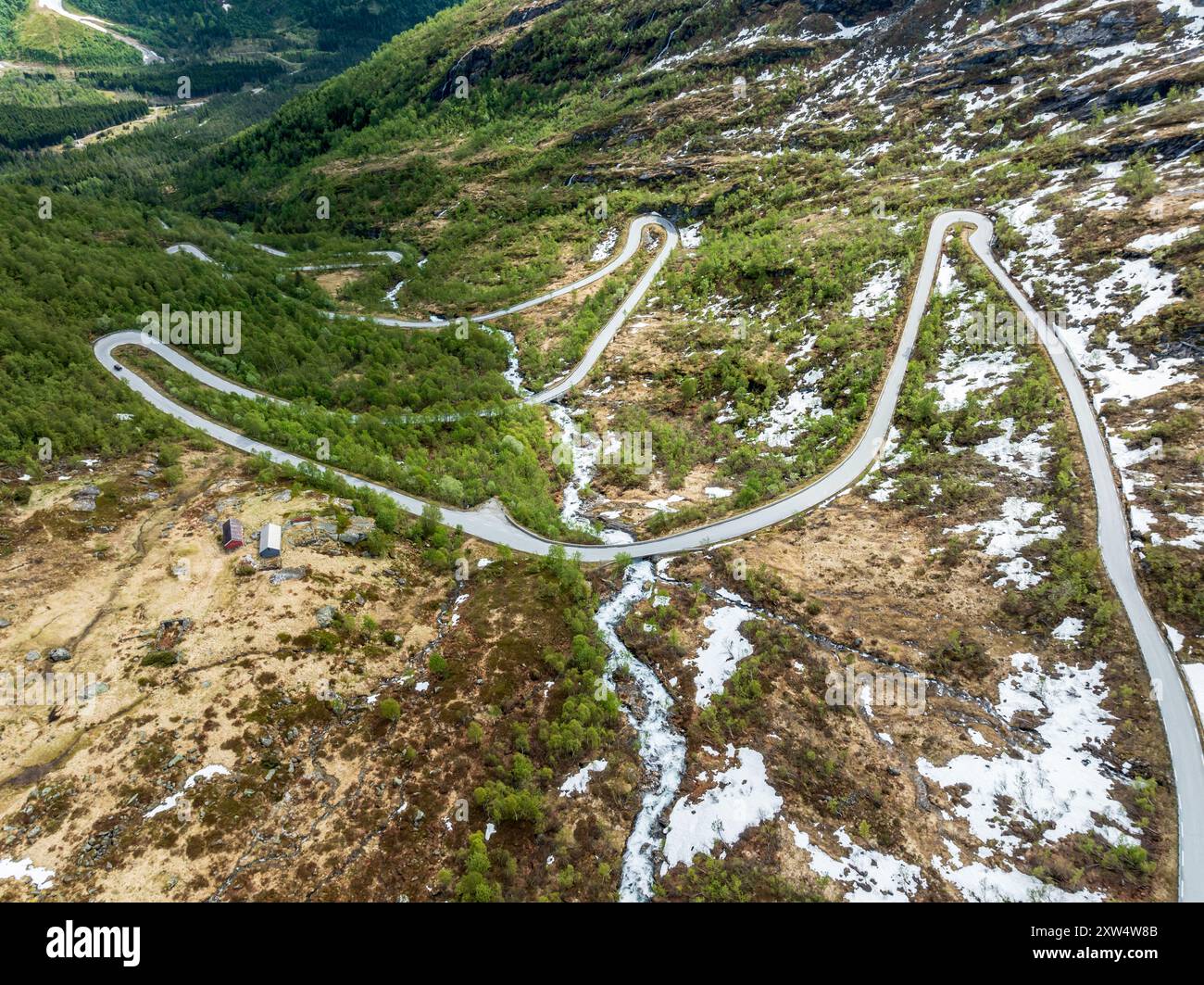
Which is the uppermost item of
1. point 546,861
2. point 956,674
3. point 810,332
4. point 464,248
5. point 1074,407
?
point 464,248

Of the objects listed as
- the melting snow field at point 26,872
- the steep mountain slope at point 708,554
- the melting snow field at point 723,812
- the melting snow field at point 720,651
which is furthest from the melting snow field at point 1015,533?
the melting snow field at point 26,872

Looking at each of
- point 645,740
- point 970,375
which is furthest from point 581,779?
point 970,375

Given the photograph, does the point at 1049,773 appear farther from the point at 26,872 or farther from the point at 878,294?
the point at 878,294

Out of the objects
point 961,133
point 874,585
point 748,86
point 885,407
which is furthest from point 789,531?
point 748,86

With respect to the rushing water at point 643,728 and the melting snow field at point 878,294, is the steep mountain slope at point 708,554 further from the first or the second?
the melting snow field at point 878,294

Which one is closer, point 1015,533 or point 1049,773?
point 1049,773

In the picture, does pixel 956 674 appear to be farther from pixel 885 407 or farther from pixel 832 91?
pixel 832 91
